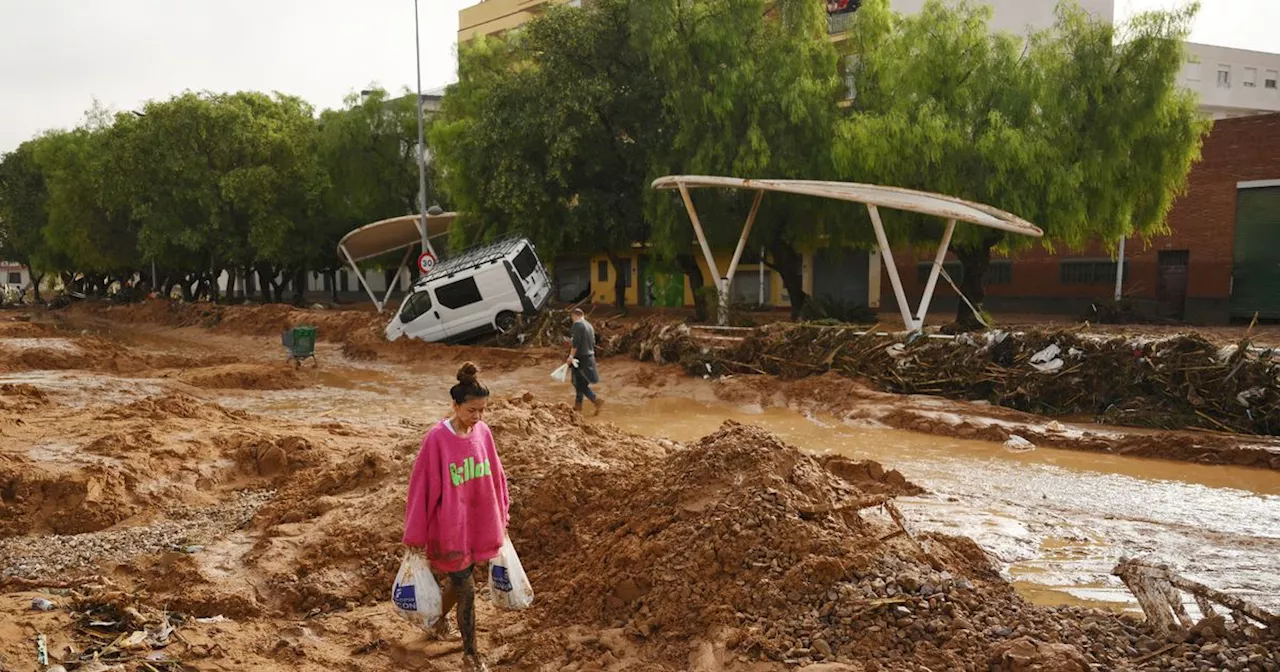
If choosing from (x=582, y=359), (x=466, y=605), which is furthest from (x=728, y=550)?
(x=582, y=359)

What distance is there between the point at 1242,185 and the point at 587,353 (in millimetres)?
21065

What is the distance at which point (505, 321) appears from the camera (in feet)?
74.9

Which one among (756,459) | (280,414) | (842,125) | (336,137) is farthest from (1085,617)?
(336,137)

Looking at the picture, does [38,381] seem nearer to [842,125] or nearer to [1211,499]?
[842,125]

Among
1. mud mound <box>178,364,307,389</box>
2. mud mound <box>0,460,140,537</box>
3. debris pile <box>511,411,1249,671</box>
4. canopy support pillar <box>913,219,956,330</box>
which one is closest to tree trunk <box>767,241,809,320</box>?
canopy support pillar <box>913,219,956,330</box>

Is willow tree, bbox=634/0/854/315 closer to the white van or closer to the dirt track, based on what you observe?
the white van

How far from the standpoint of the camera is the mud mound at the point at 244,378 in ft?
57.7

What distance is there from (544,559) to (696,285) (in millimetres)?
20331

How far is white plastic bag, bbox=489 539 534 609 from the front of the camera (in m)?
4.98

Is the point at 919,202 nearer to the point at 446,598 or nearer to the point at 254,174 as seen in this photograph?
the point at 446,598

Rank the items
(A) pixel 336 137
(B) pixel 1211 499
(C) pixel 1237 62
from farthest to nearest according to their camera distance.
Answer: (C) pixel 1237 62 → (A) pixel 336 137 → (B) pixel 1211 499

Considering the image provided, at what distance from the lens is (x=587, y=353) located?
14.3 m

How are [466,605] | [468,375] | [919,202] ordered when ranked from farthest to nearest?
[919,202] → [466,605] → [468,375]

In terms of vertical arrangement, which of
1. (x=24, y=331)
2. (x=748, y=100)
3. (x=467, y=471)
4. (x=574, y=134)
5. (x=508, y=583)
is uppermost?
(x=748, y=100)
